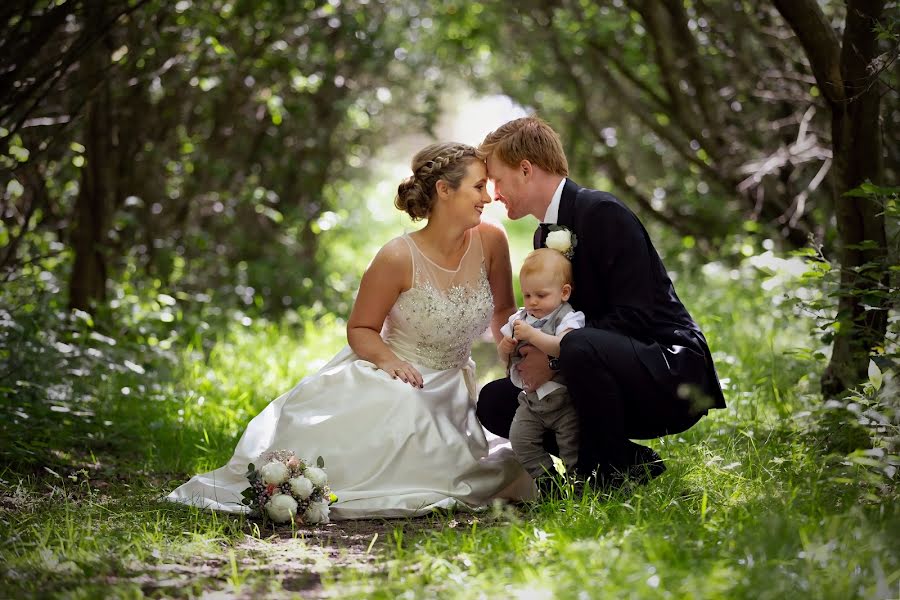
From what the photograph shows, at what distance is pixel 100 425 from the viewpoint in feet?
16.6

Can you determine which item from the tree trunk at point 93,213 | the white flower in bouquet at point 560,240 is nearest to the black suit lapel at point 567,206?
the white flower in bouquet at point 560,240

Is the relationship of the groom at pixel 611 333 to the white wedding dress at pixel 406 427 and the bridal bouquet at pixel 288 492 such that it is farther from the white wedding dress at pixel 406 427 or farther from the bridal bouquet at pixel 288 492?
the bridal bouquet at pixel 288 492

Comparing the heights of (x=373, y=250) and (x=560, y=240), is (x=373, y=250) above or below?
above

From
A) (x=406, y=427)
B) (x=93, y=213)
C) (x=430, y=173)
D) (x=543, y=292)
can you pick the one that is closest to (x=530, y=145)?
(x=430, y=173)

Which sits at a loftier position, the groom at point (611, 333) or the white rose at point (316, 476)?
the groom at point (611, 333)

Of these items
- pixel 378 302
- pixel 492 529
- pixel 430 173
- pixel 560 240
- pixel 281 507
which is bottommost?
pixel 492 529

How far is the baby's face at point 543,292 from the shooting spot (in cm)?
381

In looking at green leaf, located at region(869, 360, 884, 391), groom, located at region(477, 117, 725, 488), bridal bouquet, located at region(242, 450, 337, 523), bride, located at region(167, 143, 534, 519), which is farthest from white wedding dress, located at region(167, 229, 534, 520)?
green leaf, located at region(869, 360, 884, 391)

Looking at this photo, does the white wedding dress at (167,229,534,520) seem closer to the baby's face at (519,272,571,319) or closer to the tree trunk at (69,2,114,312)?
the baby's face at (519,272,571,319)

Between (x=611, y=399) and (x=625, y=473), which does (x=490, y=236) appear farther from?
(x=625, y=473)

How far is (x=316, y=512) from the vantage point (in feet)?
12.0

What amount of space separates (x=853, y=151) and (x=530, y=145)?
147 centimetres

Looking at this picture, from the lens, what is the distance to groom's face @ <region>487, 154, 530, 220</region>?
13.2 ft

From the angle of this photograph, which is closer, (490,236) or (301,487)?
(301,487)
